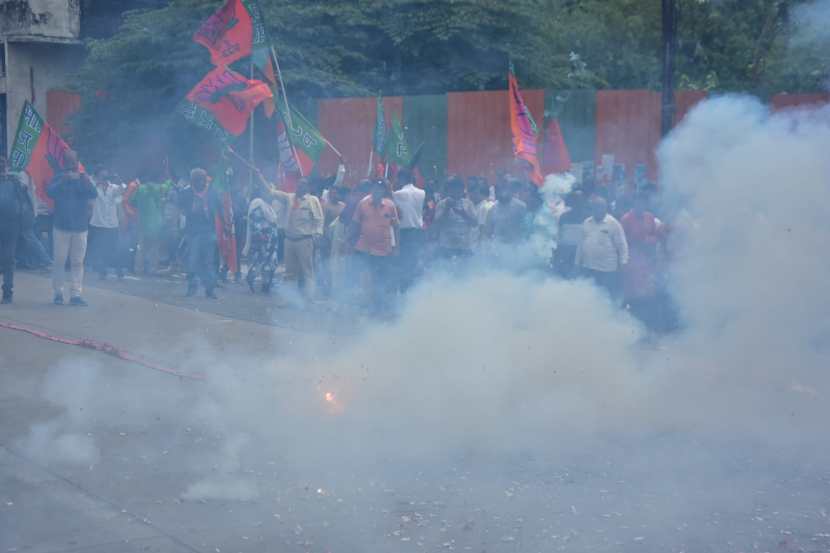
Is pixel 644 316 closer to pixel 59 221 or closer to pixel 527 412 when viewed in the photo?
pixel 527 412

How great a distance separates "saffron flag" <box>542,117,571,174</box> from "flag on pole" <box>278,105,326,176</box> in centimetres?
315

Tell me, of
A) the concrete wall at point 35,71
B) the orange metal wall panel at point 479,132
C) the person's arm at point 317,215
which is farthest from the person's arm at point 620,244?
the concrete wall at point 35,71

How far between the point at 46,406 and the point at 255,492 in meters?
2.60

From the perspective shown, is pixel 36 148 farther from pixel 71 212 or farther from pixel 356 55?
pixel 356 55

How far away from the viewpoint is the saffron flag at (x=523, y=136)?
1467cm

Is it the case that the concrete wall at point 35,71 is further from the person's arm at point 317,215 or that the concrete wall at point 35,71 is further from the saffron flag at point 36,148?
the person's arm at point 317,215

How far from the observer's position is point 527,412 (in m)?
7.66

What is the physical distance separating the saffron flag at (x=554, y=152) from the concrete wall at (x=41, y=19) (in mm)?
17632

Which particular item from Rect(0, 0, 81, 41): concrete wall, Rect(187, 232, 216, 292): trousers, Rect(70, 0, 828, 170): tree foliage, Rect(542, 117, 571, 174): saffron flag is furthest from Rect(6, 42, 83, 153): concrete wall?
Rect(542, 117, 571, 174): saffron flag

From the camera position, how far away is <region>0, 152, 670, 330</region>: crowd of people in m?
11.1

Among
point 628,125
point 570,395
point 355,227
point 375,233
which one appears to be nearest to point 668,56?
point 628,125

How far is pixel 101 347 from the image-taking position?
10.2 m

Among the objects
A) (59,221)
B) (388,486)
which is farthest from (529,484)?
(59,221)

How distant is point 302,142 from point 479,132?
15.1 ft
